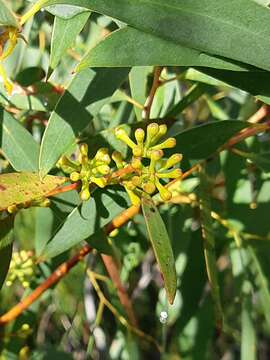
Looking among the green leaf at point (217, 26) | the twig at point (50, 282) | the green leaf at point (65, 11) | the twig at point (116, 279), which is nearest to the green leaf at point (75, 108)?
the green leaf at point (65, 11)

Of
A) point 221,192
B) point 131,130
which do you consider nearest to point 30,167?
point 131,130

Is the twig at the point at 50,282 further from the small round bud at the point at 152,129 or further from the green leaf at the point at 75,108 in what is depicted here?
the small round bud at the point at 152,129

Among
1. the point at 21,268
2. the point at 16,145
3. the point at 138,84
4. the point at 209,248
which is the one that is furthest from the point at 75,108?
the point at 21,268

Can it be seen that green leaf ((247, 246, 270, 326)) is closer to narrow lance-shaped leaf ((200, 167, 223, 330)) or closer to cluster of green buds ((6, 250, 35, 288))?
narrow lance-shaped leaf ((200, 167, 223, 330))

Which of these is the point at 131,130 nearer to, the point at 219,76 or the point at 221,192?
the point at 219,76

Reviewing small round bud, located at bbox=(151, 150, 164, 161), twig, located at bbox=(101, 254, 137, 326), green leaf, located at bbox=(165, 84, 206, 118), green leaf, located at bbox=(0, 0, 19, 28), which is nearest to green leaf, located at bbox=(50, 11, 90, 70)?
green leaf, located at bbox=(0, 0, 19, 28)

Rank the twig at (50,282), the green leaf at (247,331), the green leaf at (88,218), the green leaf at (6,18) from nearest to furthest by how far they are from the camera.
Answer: the green leaf at (6,18) < the green leaf at (88,218) < the twig at (50,282) < the green leaf at (247,331)
